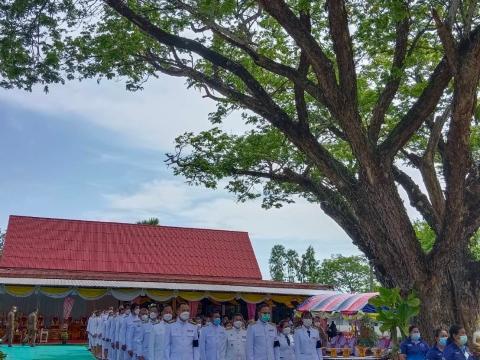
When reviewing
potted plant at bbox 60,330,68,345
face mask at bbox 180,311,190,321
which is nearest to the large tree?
face mask at bbox 180,311,190,321

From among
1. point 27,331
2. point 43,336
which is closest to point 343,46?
point 27,331

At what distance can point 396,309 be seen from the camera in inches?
394

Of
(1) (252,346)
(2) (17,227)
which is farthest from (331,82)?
(2) (17,227)

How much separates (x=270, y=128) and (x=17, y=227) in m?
17.0

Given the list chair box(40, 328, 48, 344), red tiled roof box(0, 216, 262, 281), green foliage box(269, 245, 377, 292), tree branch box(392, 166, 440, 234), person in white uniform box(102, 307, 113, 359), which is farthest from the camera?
green foliage box(269, 245, 377, 292)

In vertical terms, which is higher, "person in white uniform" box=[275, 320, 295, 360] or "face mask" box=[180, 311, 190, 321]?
"face mask" box=[180, 311, 190, 321]

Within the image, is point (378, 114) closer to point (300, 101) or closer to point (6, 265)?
point (300, 101)

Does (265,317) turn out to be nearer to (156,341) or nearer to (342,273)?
(156,341)

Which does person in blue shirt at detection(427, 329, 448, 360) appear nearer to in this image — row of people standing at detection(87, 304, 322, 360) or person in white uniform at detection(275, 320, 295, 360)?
row of people standing at detection(87, 304, 322, 360)

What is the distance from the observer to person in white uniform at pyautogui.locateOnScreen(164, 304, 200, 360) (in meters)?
10.5

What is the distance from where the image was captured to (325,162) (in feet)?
38.1

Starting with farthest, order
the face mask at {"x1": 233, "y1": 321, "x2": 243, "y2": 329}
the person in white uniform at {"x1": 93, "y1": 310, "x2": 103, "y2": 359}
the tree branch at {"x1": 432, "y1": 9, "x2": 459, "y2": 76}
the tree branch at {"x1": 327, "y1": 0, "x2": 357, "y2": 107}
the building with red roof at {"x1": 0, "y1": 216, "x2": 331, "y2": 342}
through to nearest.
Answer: the building with red roof at {"x1": 0, "y1": 216, "x2": 331, "y2": 342} → the person in white uniform at {"x1": 93, "y1": 310, "x2": 103, "y2": 359} → the face mask at {"x1": 233, "y1": 321, "x2": 243, "y2": 329} → the tree branch at {"x1": 327, "y1": 0, "x2": 357, "y2": 107} → the tree branch at {"x1": 432, "y1": 9, "x2": 459, "y2": 76}

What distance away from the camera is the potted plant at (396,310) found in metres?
9.92

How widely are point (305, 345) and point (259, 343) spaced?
0.96 meters
